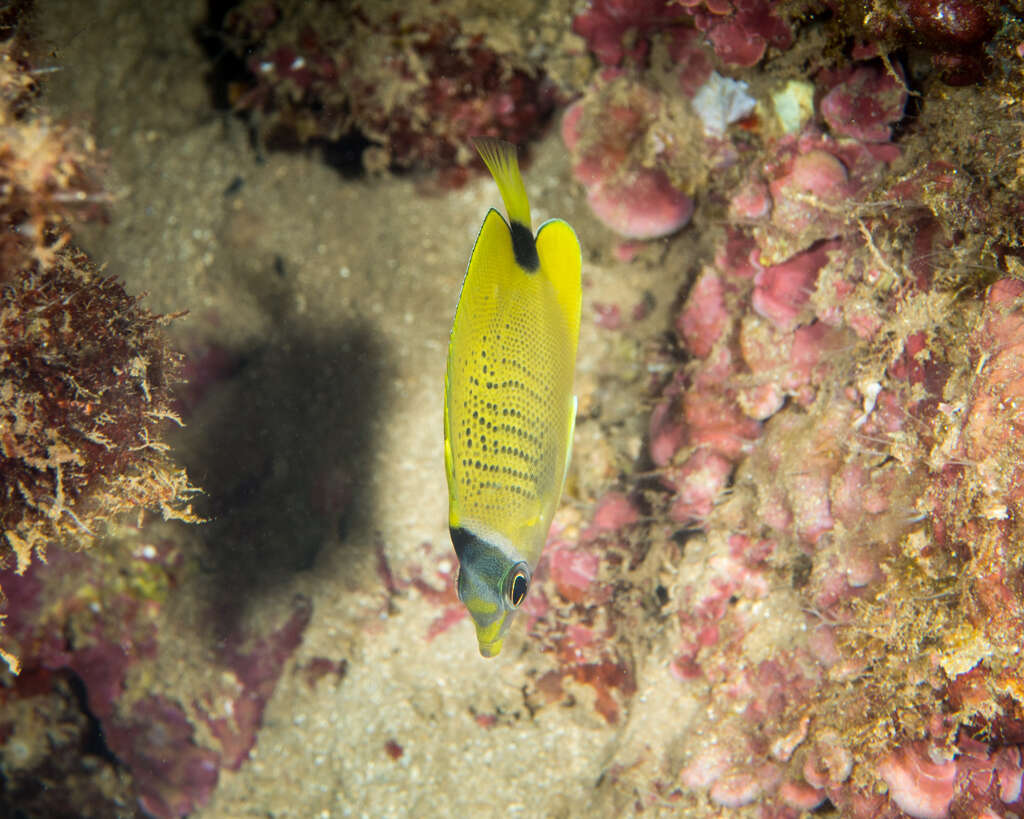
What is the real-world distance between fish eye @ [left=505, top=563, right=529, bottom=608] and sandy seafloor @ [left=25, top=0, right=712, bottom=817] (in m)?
1.87

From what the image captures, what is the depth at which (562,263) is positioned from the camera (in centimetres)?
241

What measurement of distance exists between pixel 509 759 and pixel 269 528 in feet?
7.97

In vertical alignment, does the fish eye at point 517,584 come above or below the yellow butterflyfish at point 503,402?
below

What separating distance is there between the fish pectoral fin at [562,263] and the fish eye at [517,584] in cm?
86

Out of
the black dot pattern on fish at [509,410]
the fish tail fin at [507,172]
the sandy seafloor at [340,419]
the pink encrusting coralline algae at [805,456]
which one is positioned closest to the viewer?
the black dot pattern on fish at [509,410]

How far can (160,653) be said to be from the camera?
479 cm

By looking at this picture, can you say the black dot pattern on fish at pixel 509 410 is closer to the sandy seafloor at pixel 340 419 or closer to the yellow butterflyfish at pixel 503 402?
the yellow butterflyfish at pixel 503 402

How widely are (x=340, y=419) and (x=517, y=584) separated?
2.97 m

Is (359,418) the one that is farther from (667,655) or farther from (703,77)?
(703,77)

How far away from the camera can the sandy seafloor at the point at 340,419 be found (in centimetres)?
428

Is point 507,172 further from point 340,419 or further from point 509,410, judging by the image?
point 340,419

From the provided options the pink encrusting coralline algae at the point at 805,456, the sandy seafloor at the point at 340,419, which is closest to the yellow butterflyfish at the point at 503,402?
the pink encrusting coralline algae at the point at 805,456

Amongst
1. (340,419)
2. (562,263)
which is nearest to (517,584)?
(562,263)

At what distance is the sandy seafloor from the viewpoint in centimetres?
428
